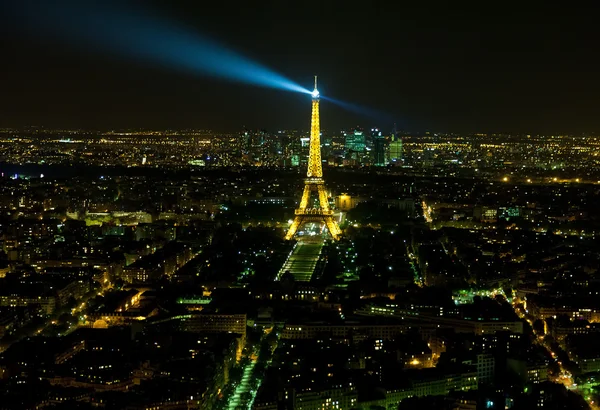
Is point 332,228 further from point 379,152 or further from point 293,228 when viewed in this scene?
point 379,152

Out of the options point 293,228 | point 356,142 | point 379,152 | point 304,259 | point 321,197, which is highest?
point 356,142

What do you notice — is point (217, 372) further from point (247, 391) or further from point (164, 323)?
point (164, 323)

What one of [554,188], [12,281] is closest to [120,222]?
[12,281]

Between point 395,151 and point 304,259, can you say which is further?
point 395,151

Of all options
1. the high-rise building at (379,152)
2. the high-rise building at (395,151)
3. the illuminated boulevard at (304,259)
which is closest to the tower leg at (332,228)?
the illuminated boulevard at (304,259)

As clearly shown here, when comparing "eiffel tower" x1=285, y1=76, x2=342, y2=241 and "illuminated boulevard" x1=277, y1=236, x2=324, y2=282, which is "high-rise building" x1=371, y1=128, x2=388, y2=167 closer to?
"eiffel tower" x1=285, y1=76, x2=342, y2=241

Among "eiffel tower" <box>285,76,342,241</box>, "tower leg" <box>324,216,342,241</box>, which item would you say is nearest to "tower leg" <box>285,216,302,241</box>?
"eiffel tower" <box>285,76,342,241</box>

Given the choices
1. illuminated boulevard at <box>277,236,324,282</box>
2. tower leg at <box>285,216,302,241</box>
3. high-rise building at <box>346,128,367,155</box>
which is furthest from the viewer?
high-rise building at <box>346,128,367,155</box>

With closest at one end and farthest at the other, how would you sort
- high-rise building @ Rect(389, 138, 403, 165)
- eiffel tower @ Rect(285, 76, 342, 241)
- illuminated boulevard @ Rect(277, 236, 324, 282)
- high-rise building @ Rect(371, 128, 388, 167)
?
illuminated boulevard @ Rect(277, 236, 324, 282) < eiffel tower @ Rect(285, 76, 342, 241) < high-rise building @ Rect(371, 128, 388, 167) < high-rise building @ Rect(389, 138, 403, 165)

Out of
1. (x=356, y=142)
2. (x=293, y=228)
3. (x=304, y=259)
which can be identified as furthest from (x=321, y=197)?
(x=356, y=142)

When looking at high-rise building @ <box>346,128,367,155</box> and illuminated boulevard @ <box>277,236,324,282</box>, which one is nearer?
illuminated boulevard @ <box>277,236,324,282</box>

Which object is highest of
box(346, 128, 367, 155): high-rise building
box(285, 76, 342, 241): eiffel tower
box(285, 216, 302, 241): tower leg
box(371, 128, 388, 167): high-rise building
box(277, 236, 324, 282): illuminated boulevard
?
box(346, 128, 367, 155): high-rise building

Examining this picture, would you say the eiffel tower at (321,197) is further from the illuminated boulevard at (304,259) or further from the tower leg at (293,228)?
the illuminated boulevard at (304,259)

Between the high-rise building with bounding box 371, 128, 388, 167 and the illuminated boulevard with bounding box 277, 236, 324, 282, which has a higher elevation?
the high-rise building with bounding box 371, 128, 388, 167
